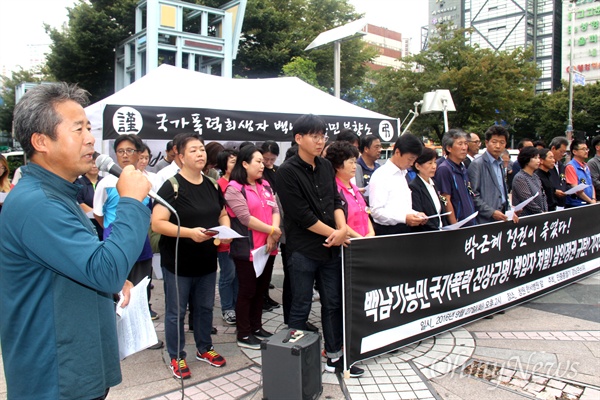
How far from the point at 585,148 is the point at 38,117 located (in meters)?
7.75

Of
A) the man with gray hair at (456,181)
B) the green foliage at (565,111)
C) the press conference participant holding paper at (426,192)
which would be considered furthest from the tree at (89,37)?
the green foliage at (565,111)

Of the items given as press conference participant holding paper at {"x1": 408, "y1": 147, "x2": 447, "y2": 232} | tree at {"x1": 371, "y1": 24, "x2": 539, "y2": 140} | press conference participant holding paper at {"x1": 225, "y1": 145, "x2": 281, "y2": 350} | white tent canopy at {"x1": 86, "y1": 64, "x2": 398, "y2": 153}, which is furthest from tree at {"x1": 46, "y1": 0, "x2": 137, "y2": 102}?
press conference participant holding paper at {"x1": 408, "y1": 147, "x2": 447, "y2": 232}

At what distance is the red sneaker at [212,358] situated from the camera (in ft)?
11.7

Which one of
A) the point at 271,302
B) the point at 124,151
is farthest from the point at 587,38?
the point at 124,151

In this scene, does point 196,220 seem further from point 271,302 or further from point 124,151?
point 271,302

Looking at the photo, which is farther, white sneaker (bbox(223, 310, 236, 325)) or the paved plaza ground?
white sneaker (bbox(223, 310, 236, 325))

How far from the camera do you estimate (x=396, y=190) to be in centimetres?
402

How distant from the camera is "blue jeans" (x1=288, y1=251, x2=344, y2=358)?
11.1ft

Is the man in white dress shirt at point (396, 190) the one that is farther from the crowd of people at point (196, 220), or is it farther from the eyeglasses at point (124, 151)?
the eyeglasses at point (124, 151)

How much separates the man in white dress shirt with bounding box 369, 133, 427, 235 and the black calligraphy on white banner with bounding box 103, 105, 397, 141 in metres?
2.59

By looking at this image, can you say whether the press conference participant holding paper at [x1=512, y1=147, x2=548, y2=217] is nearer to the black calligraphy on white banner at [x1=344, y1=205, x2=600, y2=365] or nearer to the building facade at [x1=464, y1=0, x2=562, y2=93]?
the black calligraphy on white banner at [x1=344, y1=205, x2=600, y2=365]

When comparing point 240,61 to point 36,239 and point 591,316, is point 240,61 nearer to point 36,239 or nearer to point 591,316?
point 591,316

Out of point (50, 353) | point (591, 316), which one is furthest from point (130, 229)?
point (591, 316)

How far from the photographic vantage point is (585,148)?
7086mm
